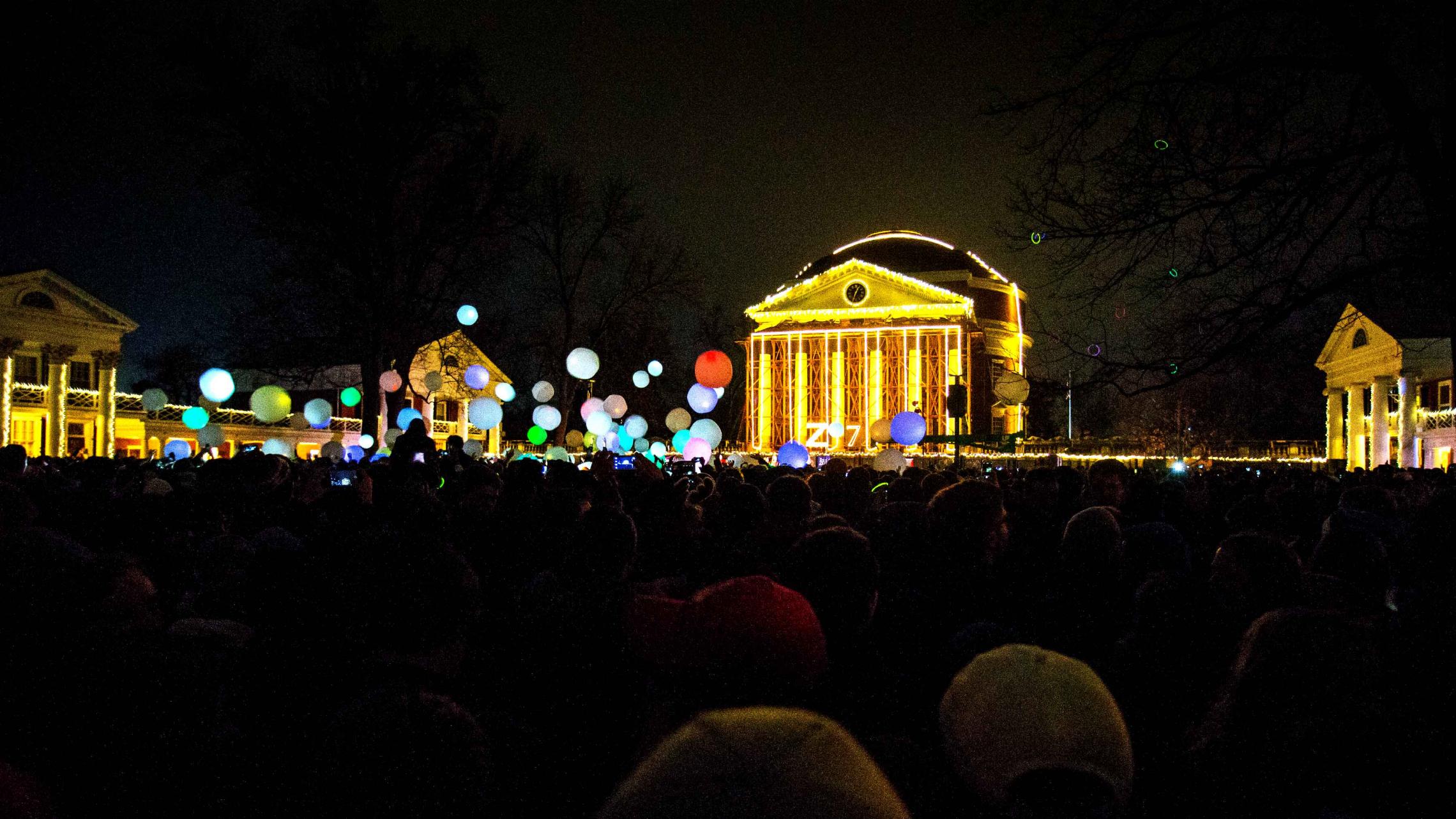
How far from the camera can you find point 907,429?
55.6ft

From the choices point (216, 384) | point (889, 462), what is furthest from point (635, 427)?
point (216, 384)

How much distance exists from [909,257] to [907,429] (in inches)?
1347

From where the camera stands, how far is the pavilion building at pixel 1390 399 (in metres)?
32.1

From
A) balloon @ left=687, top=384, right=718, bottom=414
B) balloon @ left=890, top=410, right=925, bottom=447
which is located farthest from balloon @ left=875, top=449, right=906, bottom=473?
balloon @ left=687, top=384, right=718, bottom=414

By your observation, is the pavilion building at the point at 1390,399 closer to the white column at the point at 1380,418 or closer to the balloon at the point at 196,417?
the white column at the point at 1380,418

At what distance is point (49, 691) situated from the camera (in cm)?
187

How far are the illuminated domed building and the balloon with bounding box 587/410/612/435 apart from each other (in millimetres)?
20045

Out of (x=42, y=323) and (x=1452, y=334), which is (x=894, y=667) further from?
(x=42, y=323)

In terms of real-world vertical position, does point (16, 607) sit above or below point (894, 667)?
above

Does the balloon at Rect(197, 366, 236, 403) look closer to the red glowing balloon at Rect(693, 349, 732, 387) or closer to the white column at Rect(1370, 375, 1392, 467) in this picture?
the red glowing balloon at Rect(693, 349, 732, 387)

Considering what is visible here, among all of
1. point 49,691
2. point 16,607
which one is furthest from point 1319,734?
point 16,607

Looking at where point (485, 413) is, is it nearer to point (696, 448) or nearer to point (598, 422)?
point (598, 422)

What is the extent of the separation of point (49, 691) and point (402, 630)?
69 cm

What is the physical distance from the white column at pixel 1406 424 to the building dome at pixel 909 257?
1939 centimetres
